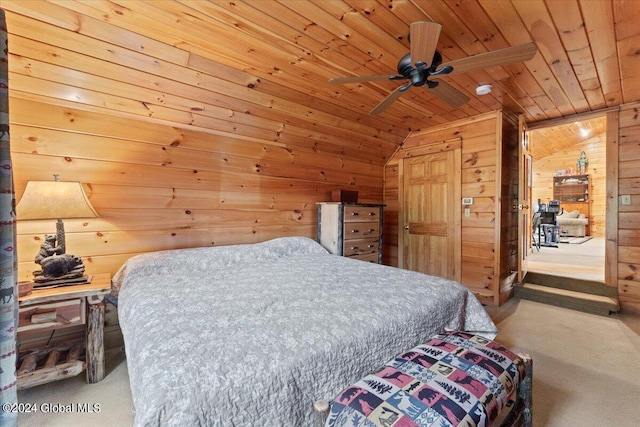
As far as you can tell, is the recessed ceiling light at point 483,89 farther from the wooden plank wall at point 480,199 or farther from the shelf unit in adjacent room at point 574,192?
the shelf unit in adjacent room at point 574,192

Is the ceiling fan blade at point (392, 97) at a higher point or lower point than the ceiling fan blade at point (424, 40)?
lower

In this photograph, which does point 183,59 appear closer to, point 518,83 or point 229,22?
point 229,22

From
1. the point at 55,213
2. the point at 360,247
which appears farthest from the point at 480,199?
the point at 55,213

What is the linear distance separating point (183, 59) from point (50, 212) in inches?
51.4

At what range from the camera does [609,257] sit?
3148 millimetres

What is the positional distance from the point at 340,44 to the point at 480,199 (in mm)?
2550

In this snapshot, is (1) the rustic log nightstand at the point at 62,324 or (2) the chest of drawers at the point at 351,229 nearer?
(1) the rustic log nightstand at the point at 62,324

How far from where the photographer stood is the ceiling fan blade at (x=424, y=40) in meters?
1.28

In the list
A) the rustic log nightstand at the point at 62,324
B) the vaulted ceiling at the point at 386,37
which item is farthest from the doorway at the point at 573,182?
the rustic log nightstand at the point at 62,324

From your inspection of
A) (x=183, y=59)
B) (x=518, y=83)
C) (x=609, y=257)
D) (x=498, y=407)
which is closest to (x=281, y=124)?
(x=183, y=59)

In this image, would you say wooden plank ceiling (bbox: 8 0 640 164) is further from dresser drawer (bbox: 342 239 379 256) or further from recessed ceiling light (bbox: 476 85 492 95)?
dresser drawer (bbox: 342 239 379 256)

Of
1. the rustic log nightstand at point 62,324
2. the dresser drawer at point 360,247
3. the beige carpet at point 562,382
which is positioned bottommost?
the beige carpet at point 562,382

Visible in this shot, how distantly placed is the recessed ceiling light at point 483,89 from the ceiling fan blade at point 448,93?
72 centimetres

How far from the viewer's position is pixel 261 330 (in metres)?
1.07
